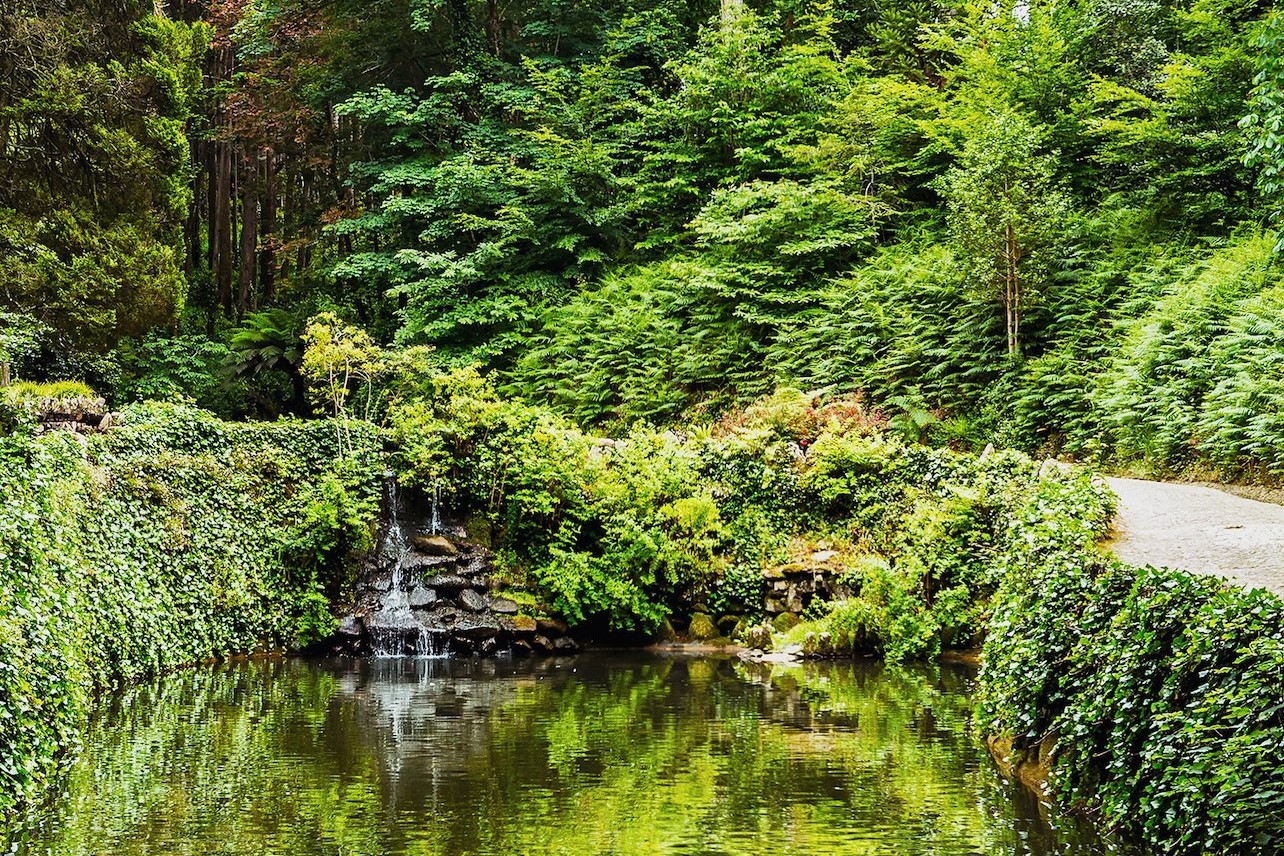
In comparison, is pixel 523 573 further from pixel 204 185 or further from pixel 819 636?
pixel 204 185

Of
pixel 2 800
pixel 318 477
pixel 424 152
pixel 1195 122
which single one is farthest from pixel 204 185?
pixel 2 800

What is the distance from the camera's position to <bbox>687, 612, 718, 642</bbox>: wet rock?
1448cm

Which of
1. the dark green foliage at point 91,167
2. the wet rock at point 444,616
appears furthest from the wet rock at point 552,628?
the dark green foliage at point 91,167

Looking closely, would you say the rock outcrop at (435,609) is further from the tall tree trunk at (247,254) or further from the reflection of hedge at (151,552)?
the tall tree trunk at (247,254)

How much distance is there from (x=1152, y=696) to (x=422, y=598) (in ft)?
34.8

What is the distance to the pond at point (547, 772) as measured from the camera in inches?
223

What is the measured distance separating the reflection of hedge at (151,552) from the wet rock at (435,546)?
71cm

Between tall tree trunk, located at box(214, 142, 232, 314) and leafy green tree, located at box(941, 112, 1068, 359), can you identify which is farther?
tall tree trunk, located at box(214, 142, 232, 314)

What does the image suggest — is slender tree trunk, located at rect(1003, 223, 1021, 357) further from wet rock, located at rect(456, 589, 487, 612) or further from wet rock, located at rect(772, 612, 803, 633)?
wet rock, located at rect(456, 589, 487, 612)

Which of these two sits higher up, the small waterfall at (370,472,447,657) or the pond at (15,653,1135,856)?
the pond at (15,653,1135,856)

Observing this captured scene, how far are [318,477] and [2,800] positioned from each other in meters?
8.88

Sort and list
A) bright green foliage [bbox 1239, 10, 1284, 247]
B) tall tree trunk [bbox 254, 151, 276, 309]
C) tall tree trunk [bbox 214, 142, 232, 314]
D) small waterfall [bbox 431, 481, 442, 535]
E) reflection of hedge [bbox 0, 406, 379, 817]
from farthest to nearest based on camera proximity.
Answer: tall tree trunk [bbox 214, 142, 232, 314]
tall tree trunk [bbox 254, 151, 276, 309]
small waterfall [bbox 431, 481, 442, 535]
bright green foliage [bbox 1239, 10, 1284, 247]
reflection of hedge [bbox 0, 406, 379, 817]

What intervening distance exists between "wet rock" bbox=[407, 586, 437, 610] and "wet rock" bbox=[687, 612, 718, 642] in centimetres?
332

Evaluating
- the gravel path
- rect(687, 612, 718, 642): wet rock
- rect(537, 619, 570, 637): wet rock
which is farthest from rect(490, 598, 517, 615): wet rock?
the gravel path
